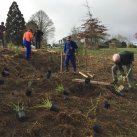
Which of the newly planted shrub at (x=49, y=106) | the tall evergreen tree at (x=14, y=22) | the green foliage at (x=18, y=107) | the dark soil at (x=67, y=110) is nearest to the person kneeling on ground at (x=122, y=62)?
the dark soil at (x=67, y=110)

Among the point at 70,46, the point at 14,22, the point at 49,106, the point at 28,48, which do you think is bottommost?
the point at 49,106

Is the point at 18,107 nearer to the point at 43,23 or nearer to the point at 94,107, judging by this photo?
the point at 94,107

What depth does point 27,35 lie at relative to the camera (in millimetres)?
18953

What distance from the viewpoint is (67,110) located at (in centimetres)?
1088

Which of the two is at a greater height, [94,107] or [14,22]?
[14,22]

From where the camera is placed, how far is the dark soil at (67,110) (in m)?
9.96

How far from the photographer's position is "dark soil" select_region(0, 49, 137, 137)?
9.96 meters

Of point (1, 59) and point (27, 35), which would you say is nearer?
point (1, 59)

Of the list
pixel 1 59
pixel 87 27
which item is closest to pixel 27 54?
pixel 1 59

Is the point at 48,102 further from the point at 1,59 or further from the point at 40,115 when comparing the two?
the point at 1,59

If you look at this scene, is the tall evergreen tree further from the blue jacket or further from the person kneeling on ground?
the person kneeling on ground

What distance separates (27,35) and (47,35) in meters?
32.6

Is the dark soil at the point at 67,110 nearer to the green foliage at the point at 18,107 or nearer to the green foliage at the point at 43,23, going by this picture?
the green foliage at the point at 18,107

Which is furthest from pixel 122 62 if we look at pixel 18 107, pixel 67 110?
pixel 18 107
